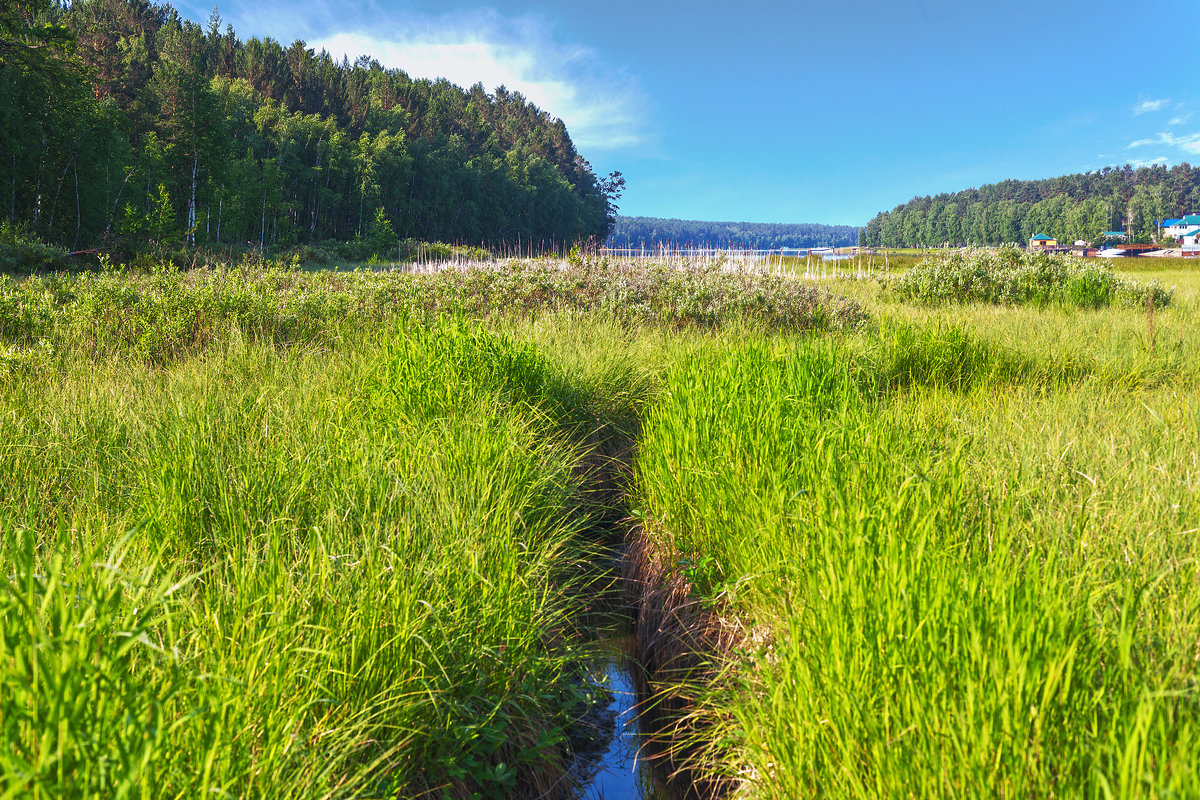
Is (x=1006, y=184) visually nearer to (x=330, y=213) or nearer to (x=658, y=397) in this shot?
(x=330, y=213)

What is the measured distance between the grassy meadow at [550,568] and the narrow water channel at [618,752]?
159 millimetres

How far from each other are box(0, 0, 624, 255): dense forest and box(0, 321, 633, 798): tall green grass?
26.2 meters

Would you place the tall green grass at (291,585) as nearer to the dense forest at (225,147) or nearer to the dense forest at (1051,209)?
the dense forest at (225,147)

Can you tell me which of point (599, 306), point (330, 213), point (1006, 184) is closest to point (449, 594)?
point (599, 306)

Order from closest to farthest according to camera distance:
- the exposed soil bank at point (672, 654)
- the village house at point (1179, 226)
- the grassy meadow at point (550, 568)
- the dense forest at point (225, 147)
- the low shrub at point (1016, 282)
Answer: the grassy meadow at point (550, 568), the exposed soil bank at point (672, 654), the low shrub at point (1016, 282), the dense forest at point (225, 147), the village house at point (1179, 226)

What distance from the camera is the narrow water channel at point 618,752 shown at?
277 cm

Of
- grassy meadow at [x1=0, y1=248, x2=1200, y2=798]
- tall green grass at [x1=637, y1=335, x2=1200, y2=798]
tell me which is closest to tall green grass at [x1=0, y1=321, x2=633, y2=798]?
grassy meadow at [x1=0, y1=248, x2=1200, y2=798]

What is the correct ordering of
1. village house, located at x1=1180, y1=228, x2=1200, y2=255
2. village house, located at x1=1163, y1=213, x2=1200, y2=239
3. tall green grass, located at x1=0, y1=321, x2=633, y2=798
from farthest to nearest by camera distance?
village house, located at x1=1163, y1=213, x2=1200, y2=239
village house, located at x1=1180, y1=228, x2=1200, y2=255
tall green grass, located at x1=0, y1=321, x2=633, y2=798

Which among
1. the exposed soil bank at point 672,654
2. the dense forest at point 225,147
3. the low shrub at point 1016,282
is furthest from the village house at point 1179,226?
the exposed soil bank at point 672,654

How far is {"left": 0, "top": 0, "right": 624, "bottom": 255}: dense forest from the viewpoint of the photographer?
30.9 meters

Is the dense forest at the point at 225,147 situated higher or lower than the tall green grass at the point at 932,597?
higher

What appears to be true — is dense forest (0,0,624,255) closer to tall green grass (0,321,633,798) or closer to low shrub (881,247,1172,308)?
tall green grass (0,321,633,798)

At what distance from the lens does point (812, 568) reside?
228cm

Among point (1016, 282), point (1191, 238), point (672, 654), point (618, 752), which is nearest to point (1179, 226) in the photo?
point (1191, 238)
